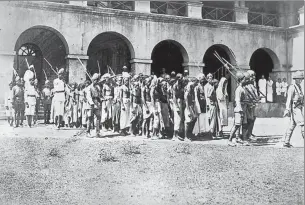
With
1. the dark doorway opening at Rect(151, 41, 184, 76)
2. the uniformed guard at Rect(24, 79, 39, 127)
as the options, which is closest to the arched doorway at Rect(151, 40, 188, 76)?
the dark doorway opening at Rect(151, 41, 184, 76)

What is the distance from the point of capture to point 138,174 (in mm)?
5270

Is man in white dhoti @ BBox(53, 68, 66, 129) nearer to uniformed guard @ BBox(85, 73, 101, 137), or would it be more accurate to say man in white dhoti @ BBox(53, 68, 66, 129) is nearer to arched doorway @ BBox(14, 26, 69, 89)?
uniformed guard @ BBox(85, 73, 101, 137)

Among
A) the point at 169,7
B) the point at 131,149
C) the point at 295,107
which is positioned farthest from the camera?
the point at 169,7

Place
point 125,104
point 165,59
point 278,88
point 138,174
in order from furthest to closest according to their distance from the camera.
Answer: point 165,59 < point 125,104 < point 278,88 < point 138,174

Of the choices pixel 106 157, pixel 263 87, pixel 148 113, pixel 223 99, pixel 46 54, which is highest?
pixel 46 54

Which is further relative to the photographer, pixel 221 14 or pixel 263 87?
pixel 221 14

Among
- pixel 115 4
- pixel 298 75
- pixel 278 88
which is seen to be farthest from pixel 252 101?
pixel 115 4

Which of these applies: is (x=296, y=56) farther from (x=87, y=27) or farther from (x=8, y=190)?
(x=87, y=27)

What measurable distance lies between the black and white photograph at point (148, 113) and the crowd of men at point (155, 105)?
3cm

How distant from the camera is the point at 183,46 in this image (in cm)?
1246

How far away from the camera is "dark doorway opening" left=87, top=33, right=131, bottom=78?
12.4m

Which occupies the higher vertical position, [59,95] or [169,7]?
[169,7]

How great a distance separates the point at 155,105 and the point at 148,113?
0.26m

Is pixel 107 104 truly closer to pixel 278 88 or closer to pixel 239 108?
pixel 239 108
